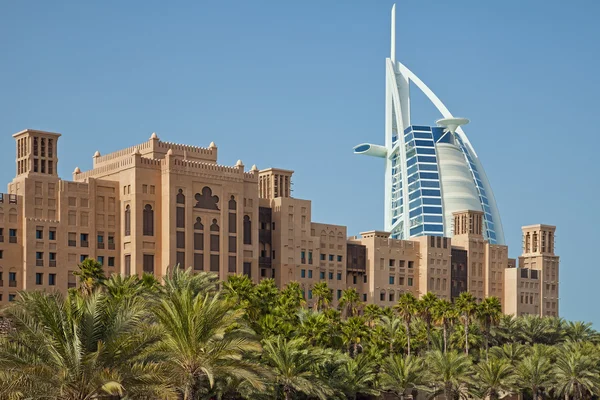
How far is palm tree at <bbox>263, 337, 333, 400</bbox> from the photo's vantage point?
69.8 m

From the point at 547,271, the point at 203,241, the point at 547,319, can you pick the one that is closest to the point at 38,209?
the point at 203,241

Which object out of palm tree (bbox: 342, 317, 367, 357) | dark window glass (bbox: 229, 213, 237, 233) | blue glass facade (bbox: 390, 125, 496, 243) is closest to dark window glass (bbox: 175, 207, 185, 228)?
dark window glass (bbox: 229, 213, 237, 233)

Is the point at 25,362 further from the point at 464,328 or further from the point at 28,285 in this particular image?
the point at 464,328

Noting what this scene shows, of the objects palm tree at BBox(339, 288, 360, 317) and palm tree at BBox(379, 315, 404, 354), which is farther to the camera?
palm tree at BBox(339, 288, 360, 317)

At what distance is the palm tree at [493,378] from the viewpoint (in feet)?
284

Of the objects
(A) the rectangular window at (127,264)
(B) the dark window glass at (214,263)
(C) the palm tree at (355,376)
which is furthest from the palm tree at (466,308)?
(A) the rectangular window at (127,264)

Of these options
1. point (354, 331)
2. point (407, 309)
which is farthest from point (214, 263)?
point (354, 331)

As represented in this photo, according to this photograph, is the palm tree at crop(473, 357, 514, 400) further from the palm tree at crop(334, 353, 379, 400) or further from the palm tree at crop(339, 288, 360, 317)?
the palm tree at crop(339, 288, 360, 317)

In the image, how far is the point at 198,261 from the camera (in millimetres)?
102375

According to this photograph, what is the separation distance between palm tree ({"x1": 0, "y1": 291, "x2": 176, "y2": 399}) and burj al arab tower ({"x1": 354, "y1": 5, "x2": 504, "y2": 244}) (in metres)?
147

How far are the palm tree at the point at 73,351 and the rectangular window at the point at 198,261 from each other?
6301 cm

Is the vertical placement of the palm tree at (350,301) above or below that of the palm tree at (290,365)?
above

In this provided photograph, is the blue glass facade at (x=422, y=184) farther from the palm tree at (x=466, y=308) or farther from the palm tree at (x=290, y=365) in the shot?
the palm tree at (x=290, y=365)

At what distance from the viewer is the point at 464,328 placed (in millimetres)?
106750
